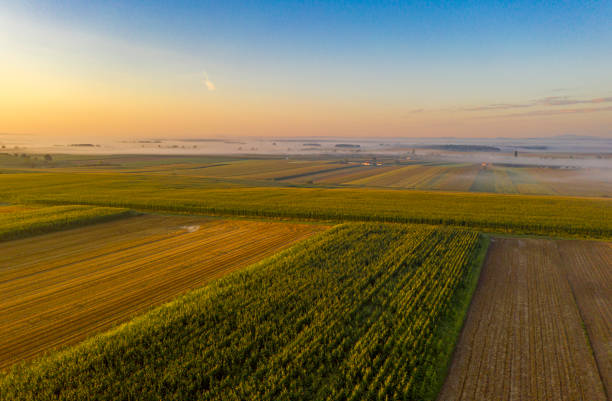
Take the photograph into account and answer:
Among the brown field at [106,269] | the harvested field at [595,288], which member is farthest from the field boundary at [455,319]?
the brown field at [106,269]

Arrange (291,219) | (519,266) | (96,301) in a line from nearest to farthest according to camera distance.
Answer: (96,301)
(519,266)
(291,219)

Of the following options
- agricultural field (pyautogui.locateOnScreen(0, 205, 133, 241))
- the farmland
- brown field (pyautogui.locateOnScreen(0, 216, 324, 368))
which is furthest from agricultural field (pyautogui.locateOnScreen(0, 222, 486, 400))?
agricultural field (pyautogui.locateOnScreen(0, 205, 133, 241))

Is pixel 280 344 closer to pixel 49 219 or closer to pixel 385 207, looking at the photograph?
pixel 385 207

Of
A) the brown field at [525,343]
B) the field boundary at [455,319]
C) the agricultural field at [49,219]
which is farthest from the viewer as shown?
the agricultural field at [49,219]

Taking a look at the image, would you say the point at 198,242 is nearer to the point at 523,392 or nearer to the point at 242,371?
the point at 242,371

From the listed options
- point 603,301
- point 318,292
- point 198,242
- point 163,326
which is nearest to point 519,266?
point 603,301

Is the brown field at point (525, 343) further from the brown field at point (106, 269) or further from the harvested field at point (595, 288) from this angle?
the brown field at point (106, 269)

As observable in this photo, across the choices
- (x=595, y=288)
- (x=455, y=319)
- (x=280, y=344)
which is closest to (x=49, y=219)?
(x=280, y=344)
